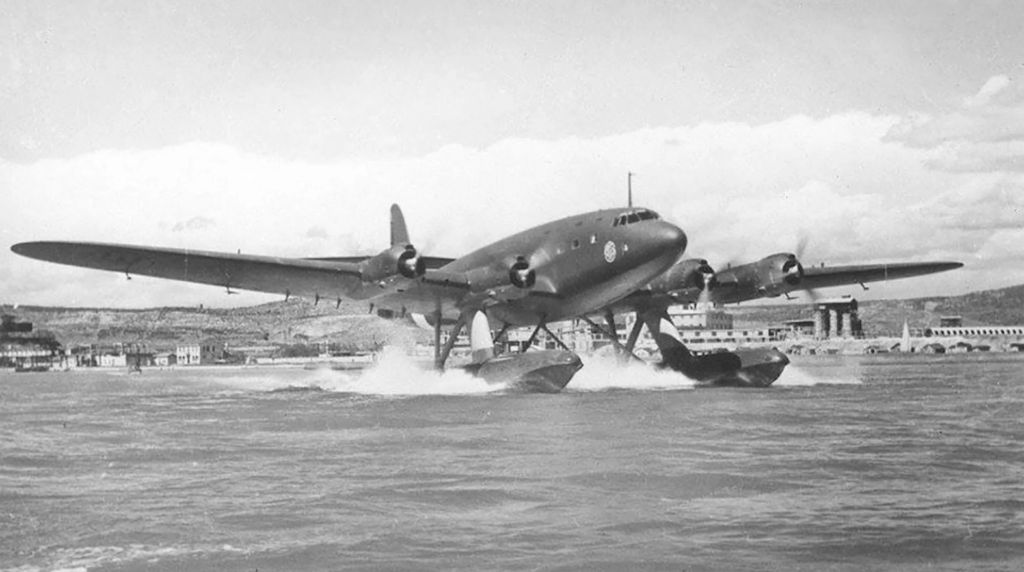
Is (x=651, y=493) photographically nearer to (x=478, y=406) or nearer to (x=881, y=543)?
(x=881, y=543)

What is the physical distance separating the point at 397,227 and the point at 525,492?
35.7m

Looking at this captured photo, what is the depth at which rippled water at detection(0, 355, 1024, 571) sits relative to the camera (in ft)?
25.0

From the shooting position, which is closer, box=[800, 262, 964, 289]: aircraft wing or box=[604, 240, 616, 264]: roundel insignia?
box=[604, 240, 616, 264]: roundel insignia

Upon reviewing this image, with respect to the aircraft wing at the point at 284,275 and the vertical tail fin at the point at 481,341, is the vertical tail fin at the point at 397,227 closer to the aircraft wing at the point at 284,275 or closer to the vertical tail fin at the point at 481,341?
the aircraft wing at the point at 284,275

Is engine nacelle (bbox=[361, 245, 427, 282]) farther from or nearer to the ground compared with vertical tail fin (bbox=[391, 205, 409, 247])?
nearer to the ground

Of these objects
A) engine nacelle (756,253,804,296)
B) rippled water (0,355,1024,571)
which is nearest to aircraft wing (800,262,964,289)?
engine nacelle (756,253,804,296)

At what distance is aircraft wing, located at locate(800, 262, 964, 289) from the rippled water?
48.7 feet

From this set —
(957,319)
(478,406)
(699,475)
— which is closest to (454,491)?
Result: (699,475)

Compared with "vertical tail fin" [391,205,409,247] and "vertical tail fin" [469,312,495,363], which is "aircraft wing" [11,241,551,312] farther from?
"vertical tail fin" [391,205,409,247]

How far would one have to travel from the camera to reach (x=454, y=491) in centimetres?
1062

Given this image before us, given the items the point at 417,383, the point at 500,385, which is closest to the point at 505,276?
the point at 500,385

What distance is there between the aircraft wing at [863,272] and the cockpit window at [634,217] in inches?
312

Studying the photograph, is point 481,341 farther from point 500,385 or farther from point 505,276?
point 505,276

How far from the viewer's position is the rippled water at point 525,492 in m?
7.62
